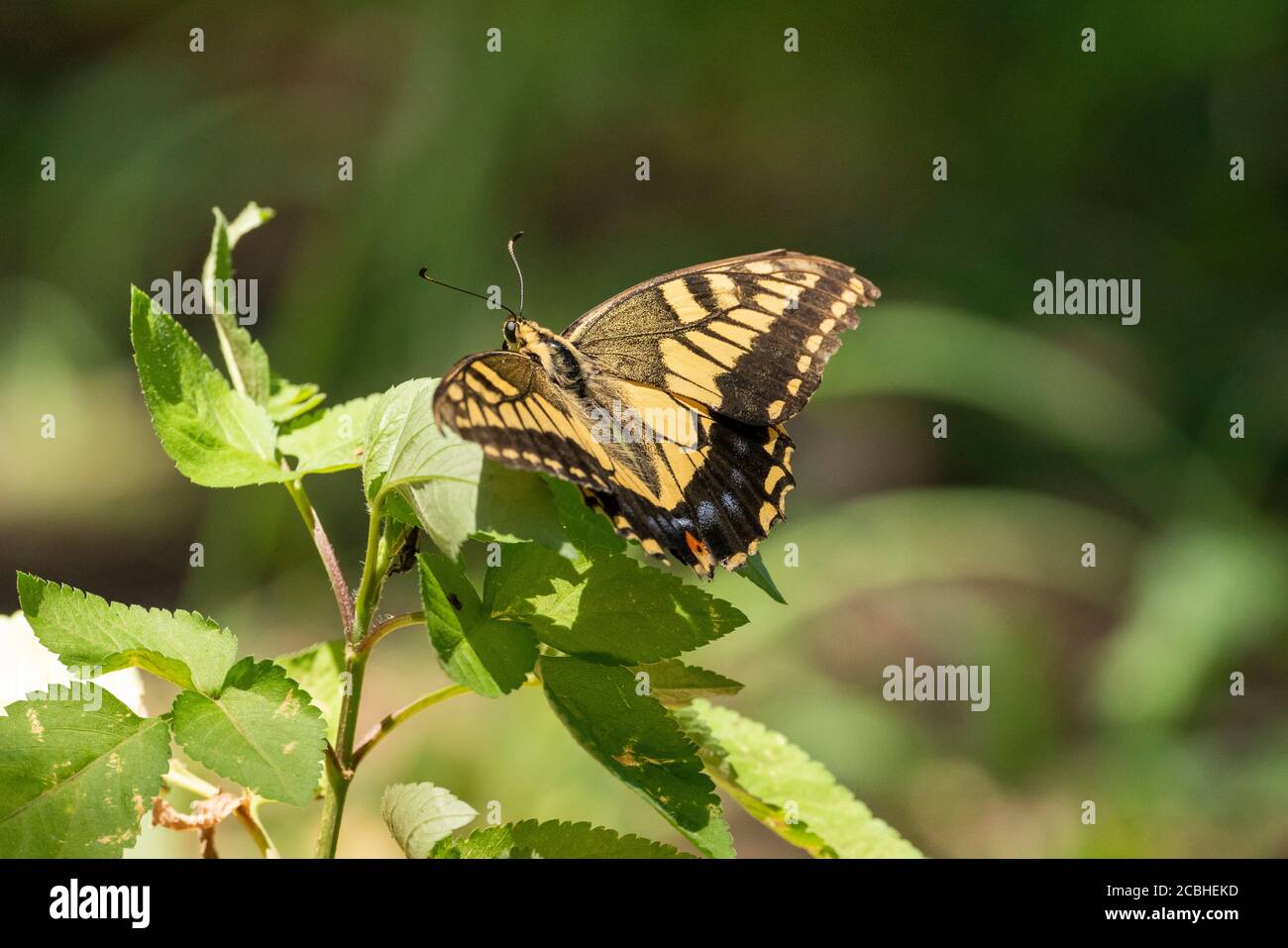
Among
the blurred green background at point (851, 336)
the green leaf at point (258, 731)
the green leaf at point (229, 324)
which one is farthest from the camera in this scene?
the blurred green background at point (851, 336)

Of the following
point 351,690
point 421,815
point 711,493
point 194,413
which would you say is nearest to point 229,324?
point 194,413

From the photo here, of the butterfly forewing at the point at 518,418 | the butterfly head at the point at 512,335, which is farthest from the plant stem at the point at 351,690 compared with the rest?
the butterfly head at the point at 512,335

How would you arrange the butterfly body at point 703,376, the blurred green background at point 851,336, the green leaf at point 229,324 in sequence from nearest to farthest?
the green leaf at point 229,324, the butterfly body at point 703,376, the blurred green background at point 851,336

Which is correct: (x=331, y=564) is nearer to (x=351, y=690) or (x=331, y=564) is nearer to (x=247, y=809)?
(x=351, y=690)

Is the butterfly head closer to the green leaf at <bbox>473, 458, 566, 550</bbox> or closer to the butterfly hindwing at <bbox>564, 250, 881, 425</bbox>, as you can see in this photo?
A: the butterfly hindwing at <bbox>564, 250, 881, 425</bbox>

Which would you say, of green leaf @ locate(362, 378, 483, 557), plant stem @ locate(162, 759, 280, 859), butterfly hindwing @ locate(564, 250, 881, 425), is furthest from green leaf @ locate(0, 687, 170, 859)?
butterfly hindwing @ locate(564, 250, 881, 425)

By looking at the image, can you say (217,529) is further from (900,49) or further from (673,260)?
(900,49)

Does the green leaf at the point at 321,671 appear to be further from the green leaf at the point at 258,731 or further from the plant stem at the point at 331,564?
the green leaf at the point at 258,731

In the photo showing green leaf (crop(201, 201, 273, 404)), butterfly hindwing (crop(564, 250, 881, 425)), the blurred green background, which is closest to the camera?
green leaf (crop(201, 201, 273, 404))
